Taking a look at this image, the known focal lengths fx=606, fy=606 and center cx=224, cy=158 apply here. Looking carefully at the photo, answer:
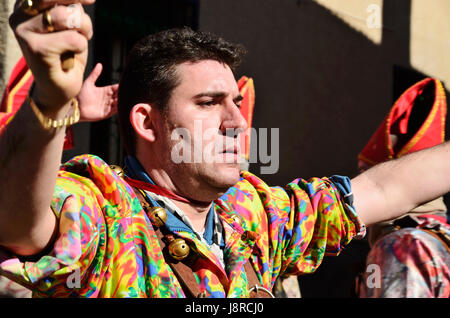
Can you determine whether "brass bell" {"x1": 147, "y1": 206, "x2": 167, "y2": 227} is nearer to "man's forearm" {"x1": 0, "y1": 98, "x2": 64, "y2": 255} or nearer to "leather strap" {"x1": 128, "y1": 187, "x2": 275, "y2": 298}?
"leather strap" {"x1": 128, "y1": 187, "x2": 275, "y2": 298}

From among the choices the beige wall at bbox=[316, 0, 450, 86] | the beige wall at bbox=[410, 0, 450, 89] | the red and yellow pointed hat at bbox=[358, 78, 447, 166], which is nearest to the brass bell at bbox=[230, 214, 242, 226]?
the red and yellow pointed hat at bbox=[358, 78, 447, 166]

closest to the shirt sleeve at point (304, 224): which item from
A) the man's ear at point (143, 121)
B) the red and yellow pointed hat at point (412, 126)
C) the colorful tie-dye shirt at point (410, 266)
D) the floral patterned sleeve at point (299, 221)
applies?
the floral patterned sleeve at point (299, 221)

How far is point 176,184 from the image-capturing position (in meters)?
1.92

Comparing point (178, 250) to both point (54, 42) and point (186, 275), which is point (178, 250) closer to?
point (186, 275)

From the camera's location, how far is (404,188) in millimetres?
2135

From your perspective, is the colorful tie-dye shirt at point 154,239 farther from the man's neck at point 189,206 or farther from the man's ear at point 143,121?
the man's ear at point 143,121

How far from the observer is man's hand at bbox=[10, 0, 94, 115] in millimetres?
1087

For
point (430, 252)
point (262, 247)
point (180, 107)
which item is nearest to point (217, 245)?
point (262, 247)

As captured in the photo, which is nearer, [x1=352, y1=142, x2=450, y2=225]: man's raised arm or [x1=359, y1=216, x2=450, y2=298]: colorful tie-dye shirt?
[x1=352, y1=142, x2=450, y2=225]: man's raised arm

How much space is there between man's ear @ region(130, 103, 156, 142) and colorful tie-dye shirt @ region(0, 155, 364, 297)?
0.32 metres

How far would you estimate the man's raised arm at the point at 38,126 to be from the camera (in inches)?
42.9

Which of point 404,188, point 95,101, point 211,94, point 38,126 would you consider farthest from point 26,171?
point 95,101

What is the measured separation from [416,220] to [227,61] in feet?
5.31

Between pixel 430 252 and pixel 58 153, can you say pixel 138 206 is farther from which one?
pixel 430 252
